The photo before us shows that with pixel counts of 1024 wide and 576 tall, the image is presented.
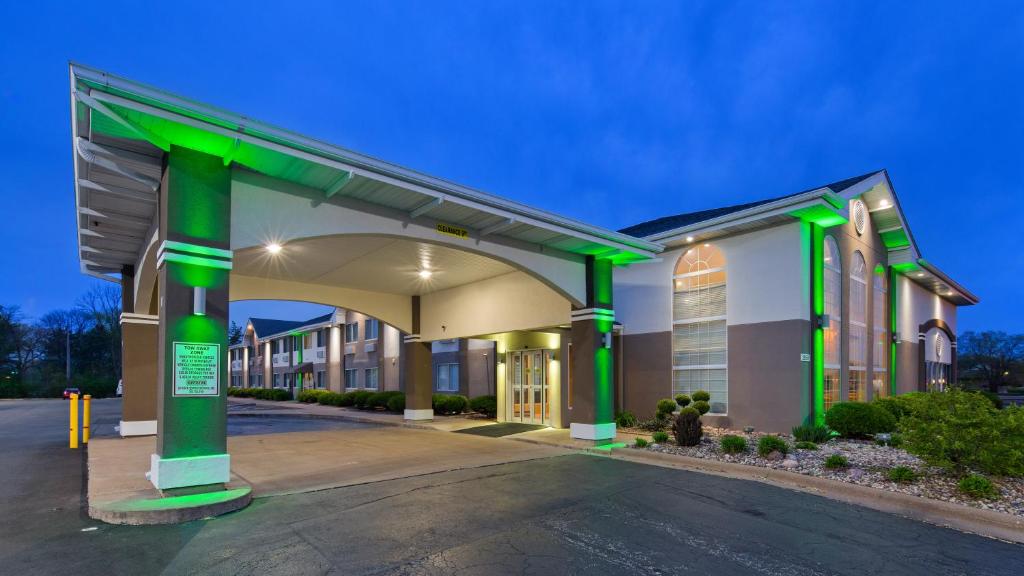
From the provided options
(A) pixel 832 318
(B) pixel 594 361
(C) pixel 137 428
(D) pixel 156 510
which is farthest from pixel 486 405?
(D) pixel 156 510

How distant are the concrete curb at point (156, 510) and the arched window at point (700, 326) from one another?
12779 millimetres

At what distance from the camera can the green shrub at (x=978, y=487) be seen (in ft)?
24.8

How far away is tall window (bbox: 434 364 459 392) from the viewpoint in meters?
24.8

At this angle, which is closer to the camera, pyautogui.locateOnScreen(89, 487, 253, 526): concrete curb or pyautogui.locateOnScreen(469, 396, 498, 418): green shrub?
pyautogui.locateOnScreen(89, 487, 253, 526): concrete curb

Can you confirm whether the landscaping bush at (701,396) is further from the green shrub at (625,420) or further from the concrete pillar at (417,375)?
the concrete pillar at (417,375)

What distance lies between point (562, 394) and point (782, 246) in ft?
24.6

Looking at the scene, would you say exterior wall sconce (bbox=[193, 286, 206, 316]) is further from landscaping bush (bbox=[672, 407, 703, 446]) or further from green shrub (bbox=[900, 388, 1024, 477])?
green shrub (bbox=[900, 388, 1024, 477])

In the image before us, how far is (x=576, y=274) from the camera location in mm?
13914

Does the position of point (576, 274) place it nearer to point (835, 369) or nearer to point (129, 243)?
point (835, 369)

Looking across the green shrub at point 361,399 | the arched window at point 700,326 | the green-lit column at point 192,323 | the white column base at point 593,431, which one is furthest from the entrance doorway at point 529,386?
the green-lit column at point 192,323

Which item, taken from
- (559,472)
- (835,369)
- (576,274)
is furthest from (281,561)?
(835,369)

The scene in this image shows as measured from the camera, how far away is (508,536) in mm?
6078

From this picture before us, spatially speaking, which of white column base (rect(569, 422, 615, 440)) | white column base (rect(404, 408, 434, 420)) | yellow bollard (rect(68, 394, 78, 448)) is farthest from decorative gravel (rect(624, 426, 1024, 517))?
yellow bollard (rect(68, 394, 78, 448))

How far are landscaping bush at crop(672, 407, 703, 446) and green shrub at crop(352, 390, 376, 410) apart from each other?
60.4 ft
